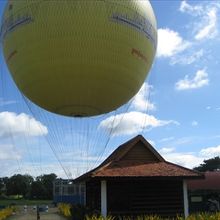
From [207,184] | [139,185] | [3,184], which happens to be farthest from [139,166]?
[3,184]

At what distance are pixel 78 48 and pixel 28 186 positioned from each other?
112m

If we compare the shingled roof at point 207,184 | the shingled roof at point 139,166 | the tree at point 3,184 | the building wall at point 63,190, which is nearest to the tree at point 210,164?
the building wall at point 63,190

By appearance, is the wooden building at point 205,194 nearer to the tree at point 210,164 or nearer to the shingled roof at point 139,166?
the shingled roof at point 139,166

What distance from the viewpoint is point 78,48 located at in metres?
11.9

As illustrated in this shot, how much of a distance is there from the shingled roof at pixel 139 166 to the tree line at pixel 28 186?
81.0m

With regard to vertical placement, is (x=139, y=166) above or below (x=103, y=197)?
above

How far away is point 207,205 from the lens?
108ft

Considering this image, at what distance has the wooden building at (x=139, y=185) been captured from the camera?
20828mm

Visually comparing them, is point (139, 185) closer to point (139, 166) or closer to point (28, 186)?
point (139, 166)

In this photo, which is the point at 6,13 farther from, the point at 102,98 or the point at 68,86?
the point at 102,98

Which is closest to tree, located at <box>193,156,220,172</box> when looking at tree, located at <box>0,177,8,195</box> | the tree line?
the tree line

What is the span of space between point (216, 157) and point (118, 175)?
83537 millimetres

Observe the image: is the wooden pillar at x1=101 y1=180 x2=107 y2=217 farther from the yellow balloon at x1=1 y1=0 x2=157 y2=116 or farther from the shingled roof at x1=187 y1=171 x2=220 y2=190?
the shingled roof at x1=187 y1=171 x2=220 y2=190

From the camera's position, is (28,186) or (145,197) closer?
(145,197)
